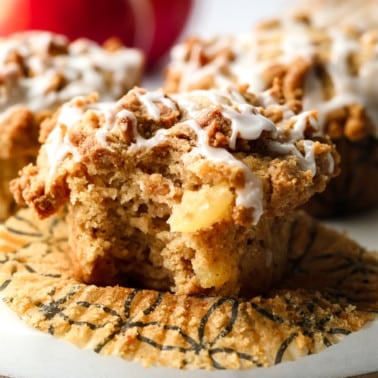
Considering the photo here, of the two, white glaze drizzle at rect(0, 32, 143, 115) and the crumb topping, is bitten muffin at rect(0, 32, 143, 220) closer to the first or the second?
white glaze drizzle at rect(0, 32, 143, 115)

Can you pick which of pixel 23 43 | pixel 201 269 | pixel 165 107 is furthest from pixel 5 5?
pixel 201 269

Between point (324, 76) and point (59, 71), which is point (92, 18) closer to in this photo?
point (59, 71)

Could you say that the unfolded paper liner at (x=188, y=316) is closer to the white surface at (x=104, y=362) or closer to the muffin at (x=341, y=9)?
the white surface at (x=104, y=362)

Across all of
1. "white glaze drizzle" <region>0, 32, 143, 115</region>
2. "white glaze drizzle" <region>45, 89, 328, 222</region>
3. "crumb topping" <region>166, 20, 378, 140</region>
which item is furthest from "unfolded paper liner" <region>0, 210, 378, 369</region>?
"crumb topping" <region>166, 20, 378, 140</region>

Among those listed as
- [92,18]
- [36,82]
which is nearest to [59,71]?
[36,82]

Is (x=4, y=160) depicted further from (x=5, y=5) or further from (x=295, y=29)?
(x=5, y=5)
